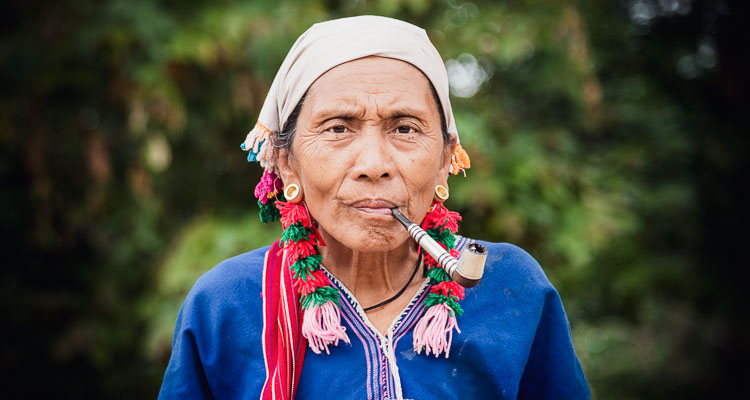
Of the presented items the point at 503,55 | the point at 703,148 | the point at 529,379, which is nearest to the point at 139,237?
the point at 503,55

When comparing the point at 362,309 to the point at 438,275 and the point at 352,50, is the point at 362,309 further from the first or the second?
the point at 352,50

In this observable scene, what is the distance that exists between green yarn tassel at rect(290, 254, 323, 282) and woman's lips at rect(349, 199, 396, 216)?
9.3 inches

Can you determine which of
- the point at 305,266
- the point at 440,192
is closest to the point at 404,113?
the point at 440,192

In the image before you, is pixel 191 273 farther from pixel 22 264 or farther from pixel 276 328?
pixel 276 328

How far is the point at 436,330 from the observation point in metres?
1.66

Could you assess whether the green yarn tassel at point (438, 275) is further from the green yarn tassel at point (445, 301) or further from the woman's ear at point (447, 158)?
the woman's ear at point (447, 158)

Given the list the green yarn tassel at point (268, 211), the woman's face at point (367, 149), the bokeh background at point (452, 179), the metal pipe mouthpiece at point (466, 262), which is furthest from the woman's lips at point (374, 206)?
the bokeh background at point (452, 179)

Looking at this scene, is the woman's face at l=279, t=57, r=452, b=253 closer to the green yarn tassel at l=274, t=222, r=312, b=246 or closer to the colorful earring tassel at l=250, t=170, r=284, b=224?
the green yarn tassel at l=274, t=222, r=312, b=246

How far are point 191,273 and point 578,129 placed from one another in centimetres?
305

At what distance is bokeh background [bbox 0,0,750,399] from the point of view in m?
3.99

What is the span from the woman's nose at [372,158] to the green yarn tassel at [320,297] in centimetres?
33

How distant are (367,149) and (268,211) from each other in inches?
17.6

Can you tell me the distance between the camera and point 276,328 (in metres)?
1.70

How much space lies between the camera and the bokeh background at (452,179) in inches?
157
